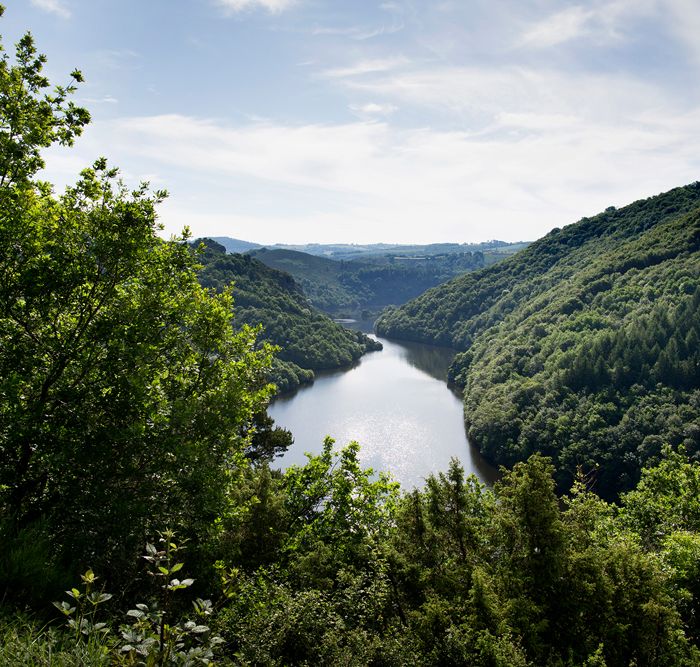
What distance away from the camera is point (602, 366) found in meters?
69.2

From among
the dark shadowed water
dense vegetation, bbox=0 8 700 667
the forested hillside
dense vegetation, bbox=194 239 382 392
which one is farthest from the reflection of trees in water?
dense vegetation, bbox=0 8 700 667

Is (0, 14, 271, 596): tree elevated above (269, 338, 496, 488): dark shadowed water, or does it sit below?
above

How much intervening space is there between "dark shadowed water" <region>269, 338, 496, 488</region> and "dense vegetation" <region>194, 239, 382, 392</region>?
19.2 ft

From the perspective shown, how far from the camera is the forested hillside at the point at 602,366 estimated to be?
56.6 m

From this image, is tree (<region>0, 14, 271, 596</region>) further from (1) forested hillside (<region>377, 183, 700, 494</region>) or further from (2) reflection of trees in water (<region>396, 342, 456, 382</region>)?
(2) reflection of trees in water (<region>396, 342, 456, 382</region>)

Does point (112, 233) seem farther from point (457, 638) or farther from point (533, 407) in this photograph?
point (533, 407)

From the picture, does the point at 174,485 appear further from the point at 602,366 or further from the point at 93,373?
the point at 602,366

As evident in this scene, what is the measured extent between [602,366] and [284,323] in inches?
3146

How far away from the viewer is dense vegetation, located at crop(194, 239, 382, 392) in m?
117

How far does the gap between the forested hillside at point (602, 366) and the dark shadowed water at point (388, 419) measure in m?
4.40

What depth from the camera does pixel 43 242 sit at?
9.52 meters

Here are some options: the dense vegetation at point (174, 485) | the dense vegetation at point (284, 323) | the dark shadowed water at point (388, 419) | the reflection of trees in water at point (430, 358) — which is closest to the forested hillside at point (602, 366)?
the dark shadowed water at point (388, 419)

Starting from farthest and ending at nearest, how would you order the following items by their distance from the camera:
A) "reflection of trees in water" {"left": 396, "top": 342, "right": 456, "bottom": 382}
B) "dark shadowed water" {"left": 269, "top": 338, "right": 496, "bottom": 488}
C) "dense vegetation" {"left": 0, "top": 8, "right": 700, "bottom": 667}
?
"reflection of trees in water" {"left": 396, "top": 342, "right": 456, "bottom": 382}
"dark shadowed water" {"left": 269, "top": 338, "right": 496, "bottom": 488}
"dense vegetation" {"left": 0, "top": 8, "right": 700, "bottom": 667}

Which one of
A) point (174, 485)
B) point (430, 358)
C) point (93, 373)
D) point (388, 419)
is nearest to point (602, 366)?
point (388, 419)
